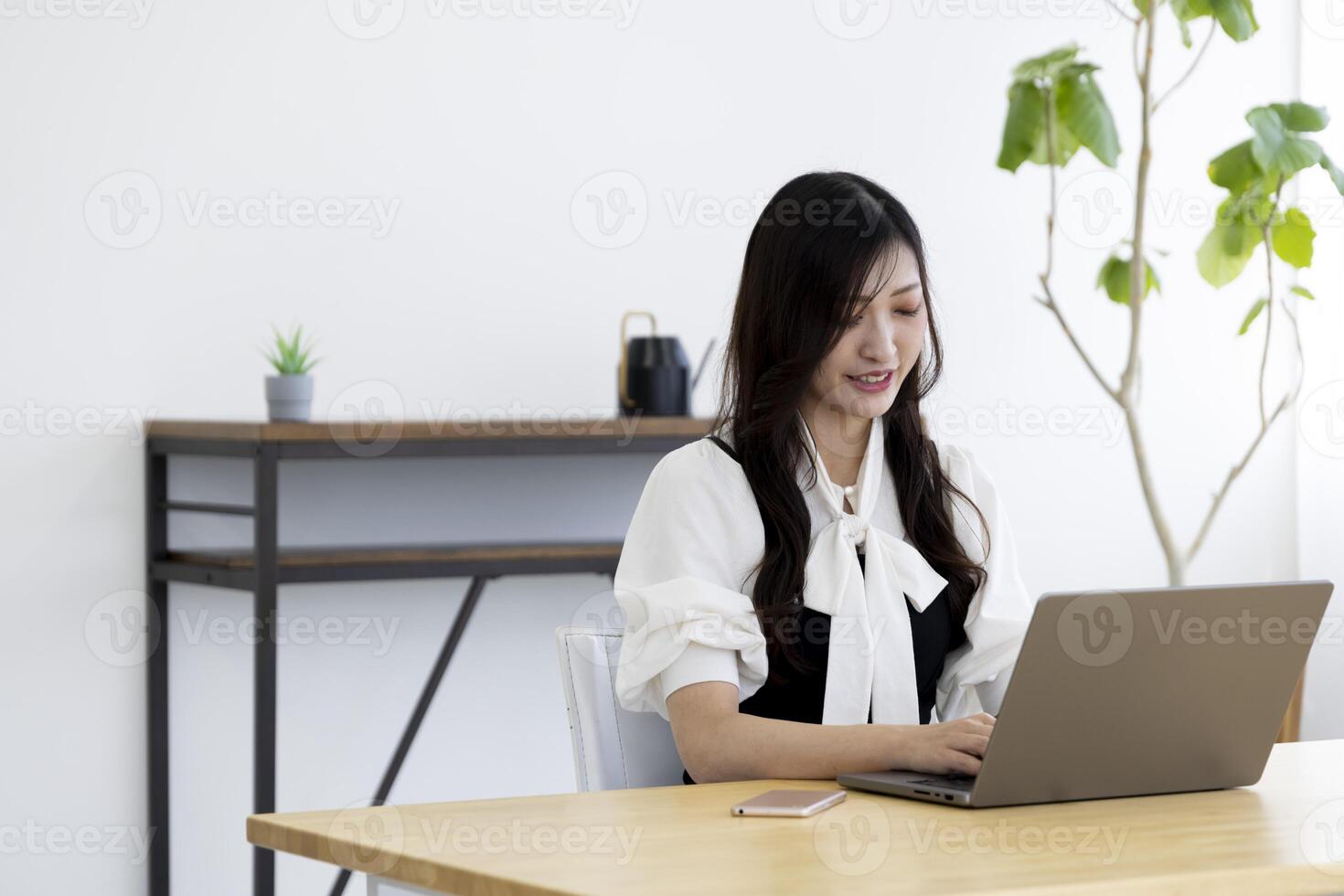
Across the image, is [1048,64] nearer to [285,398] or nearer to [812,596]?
[285,398]

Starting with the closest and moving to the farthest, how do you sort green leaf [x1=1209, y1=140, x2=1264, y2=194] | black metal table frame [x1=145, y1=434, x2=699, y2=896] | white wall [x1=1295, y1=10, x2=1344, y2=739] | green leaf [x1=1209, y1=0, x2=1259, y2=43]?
black metal table frame [x1=145, y1=434, x2=699, y2=896], green leaf [x1=1209, y1=0, x2=1259, y2=43], green leaf [x1=1209, y1=140, x2=1264, y2=194], white wall [x1=1295, y1=10, x2=1344, y2=739]

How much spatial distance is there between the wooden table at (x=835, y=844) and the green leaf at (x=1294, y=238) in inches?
82.6

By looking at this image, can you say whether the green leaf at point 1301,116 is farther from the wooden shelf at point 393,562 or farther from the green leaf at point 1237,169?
the wooden shelf at point 393,562

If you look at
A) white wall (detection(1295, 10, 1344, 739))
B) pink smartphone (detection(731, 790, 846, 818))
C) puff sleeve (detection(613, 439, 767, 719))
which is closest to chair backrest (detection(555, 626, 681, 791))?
puff sleeve (detection(613, 439, 767, 719))

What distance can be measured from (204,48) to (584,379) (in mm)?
990

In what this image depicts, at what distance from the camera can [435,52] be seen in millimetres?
3201

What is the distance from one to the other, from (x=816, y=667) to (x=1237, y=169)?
191 cm

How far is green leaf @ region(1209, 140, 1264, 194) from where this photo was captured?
318 centimetres

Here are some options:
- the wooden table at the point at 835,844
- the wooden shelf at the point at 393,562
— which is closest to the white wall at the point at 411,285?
the wooden shelf at the point at 393,562

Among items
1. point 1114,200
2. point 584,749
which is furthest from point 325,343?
point 1114,200

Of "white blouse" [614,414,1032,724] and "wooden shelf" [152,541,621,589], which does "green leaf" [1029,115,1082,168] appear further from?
"white blouse" [614,414,1032,724]

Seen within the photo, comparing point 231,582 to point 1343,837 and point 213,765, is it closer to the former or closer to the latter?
point 213,765

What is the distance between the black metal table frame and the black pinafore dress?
1022 millimetres

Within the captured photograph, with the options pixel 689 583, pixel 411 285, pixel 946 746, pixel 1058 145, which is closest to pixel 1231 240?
pixel 1058 145
